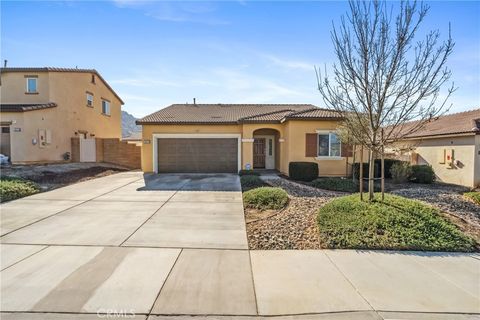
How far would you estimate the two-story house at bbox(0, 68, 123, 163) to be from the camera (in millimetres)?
18094

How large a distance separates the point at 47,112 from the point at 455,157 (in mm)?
25405

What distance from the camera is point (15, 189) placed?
1023 cm

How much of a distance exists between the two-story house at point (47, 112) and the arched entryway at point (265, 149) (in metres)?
13.5

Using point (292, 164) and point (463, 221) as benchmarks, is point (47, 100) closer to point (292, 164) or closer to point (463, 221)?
point (292, 164)

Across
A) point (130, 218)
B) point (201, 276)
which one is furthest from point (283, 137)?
point (201, 276)

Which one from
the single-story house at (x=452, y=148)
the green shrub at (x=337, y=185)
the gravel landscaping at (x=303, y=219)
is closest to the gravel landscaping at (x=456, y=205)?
the gravel landscaping at (x=303, y=219)

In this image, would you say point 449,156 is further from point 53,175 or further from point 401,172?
point 53,175

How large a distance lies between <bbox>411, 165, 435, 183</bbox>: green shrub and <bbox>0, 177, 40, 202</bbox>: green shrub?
56.6 feet

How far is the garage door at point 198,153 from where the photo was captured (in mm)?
17531

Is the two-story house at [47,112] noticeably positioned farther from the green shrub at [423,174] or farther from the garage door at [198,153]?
the green shrub at [423,174]

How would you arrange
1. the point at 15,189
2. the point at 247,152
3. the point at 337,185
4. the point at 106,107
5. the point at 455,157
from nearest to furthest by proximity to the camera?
the point at 15,189
the point at 337,185
the point at 455,157
the point at 247,152
the point at 106,107

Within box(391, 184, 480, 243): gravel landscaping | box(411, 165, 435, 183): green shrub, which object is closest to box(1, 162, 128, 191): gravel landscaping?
box(391, 184, 480, 243): gravel landscaping

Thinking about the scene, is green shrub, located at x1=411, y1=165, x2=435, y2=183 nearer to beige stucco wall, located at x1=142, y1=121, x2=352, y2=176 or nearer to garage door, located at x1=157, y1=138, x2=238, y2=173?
beige stucco wall, located at x1=142, y1=121, x2=352, y2=176

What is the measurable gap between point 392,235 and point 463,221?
9.30 feet
